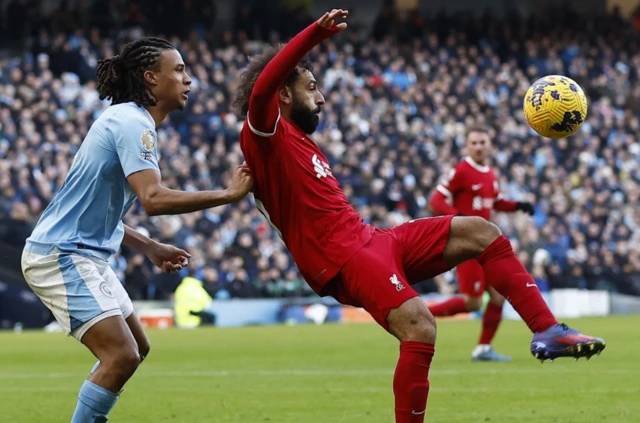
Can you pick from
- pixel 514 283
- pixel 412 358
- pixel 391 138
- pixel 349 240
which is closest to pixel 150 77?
pixel 349 240

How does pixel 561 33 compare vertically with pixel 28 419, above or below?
above

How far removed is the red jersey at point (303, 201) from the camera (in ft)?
20.6

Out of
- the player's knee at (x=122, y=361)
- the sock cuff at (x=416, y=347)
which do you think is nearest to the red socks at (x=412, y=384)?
the sock cuff at (x=416, y=347)

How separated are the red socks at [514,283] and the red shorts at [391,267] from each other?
0.88 feet

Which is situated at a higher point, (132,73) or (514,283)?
(132,73)

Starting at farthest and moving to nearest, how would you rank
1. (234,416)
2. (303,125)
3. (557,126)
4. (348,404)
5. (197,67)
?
(197,67), (348,404), (234,416), (557,126), (303,125)

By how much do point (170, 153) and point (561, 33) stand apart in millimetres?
16368

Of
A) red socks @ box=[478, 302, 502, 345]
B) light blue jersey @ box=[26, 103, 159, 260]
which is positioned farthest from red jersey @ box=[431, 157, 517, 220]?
light blue jersey @ box=[26, 103, 159, 260]

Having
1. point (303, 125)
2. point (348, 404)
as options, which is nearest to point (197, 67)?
point (348, 404)

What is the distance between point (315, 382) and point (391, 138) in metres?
18.4

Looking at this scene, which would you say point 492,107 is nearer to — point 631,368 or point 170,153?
point 170,153

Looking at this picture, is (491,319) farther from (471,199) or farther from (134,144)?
(134,144)

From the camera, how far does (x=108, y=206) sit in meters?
6.13

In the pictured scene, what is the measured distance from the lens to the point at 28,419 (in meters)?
8.61
